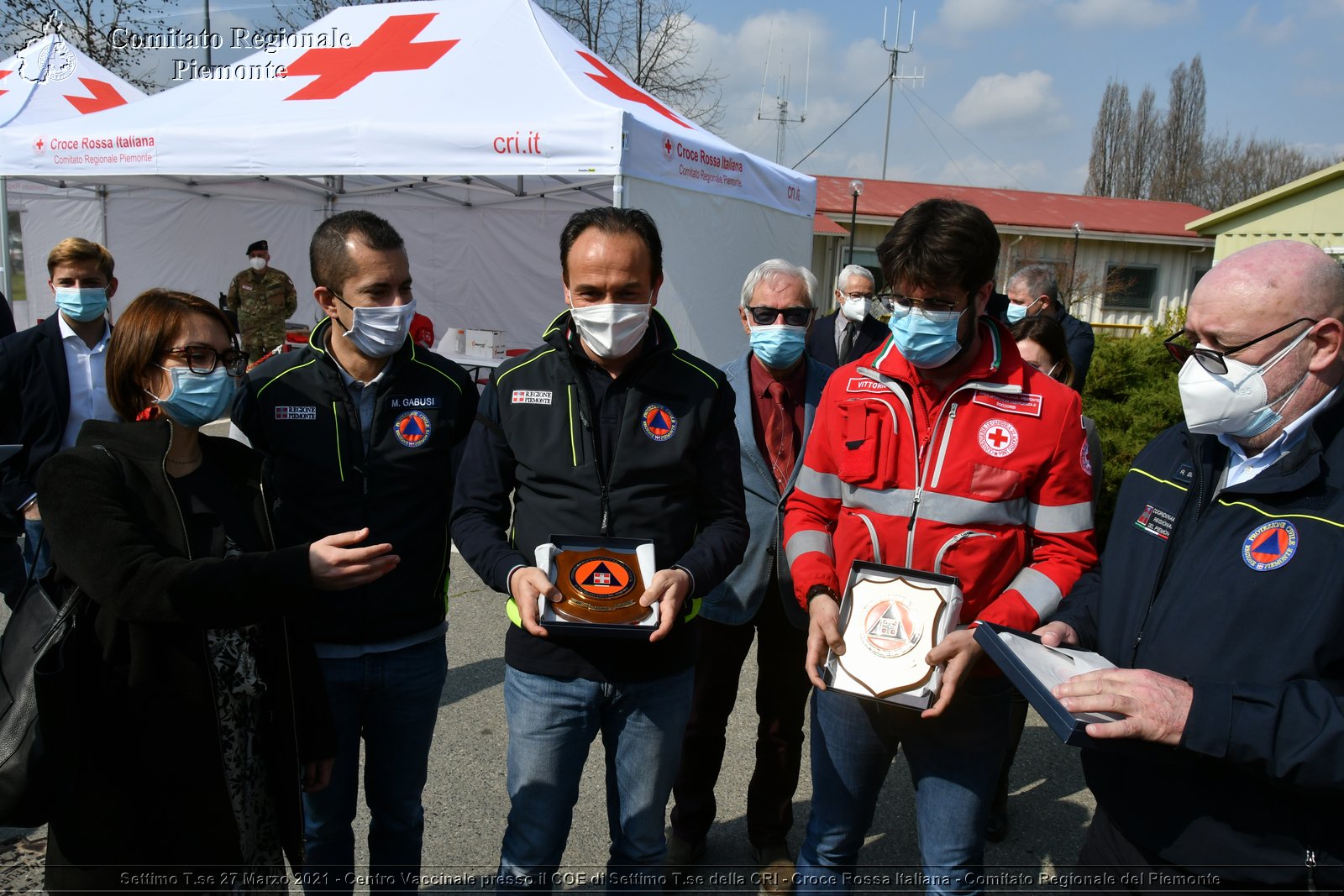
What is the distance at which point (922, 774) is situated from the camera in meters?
2.15

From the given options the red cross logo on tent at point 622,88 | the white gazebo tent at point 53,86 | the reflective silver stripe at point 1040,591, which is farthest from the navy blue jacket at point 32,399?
the white gazebo tent at point 53,86

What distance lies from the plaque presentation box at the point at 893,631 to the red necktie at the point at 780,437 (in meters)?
1.02

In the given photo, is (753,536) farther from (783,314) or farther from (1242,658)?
(1242,658)

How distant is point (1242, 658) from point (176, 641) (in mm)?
2084

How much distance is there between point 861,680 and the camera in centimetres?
199

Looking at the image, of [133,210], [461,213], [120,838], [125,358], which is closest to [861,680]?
[120,838]

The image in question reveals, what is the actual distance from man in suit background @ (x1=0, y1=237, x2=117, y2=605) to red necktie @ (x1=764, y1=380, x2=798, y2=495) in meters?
2.95

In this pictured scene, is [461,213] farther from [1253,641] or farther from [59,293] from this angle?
[1253,641]

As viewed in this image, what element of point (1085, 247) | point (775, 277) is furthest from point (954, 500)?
point (1085, 247)

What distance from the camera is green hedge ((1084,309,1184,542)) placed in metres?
5.93

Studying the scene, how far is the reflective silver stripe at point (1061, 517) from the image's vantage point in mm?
2092

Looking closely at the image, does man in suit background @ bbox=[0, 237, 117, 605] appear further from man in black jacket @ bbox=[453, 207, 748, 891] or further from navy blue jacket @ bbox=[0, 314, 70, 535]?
man in black jacket @ bbox=[453, 207, 748, 891]

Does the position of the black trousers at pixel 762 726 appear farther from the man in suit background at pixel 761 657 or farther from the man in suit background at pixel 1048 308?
the man in suit background at pixel 1048 308

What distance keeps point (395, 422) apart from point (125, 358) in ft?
2.10
